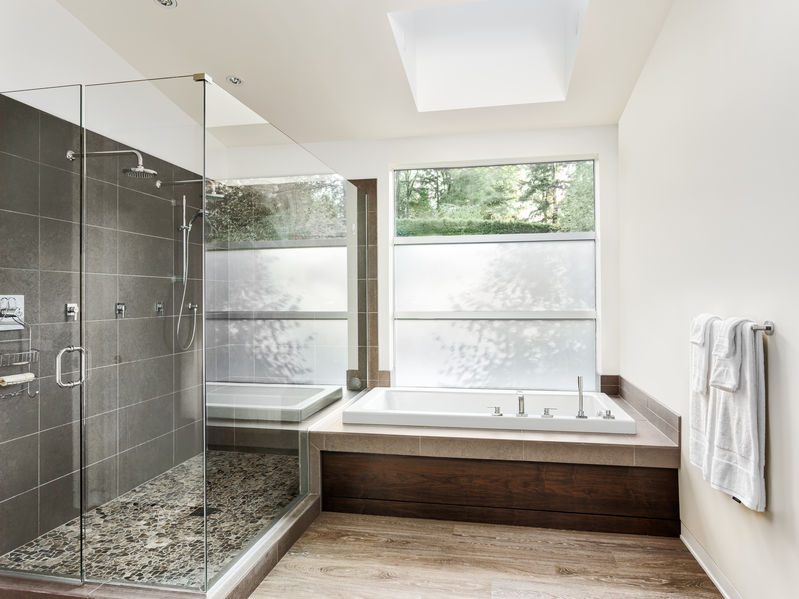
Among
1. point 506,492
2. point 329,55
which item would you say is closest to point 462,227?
point 329,55

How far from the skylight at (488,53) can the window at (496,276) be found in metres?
0.76

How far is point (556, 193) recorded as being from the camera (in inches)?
152

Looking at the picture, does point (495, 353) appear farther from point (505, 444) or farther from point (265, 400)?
point (265, 400)

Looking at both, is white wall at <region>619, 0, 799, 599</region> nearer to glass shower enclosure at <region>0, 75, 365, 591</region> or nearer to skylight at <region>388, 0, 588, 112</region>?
skylight at <region>388, 0, 588, 112</region>

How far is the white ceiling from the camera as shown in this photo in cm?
237

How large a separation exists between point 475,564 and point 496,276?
2163 millimetres

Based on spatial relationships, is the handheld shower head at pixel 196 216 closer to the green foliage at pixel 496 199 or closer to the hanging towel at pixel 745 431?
the hanging towel at pixel 745 431

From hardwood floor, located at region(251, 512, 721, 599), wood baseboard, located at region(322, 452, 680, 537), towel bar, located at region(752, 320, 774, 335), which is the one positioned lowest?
hardwood floor, located at region(251, 512, 721, 599)

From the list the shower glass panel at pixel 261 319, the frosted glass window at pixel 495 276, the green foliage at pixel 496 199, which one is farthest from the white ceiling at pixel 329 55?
the frosted glass window at pixel 495 276

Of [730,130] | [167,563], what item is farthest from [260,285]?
[730,130]

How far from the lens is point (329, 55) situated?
2.74 m

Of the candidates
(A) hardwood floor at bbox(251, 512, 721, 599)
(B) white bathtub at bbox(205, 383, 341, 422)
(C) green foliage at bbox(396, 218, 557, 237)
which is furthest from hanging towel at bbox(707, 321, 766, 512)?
(C) green foliage at bbox(396, 218, 557, 237)

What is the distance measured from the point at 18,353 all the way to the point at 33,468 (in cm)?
48

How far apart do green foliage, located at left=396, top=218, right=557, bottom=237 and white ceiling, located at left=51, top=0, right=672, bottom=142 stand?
2.31 feet
